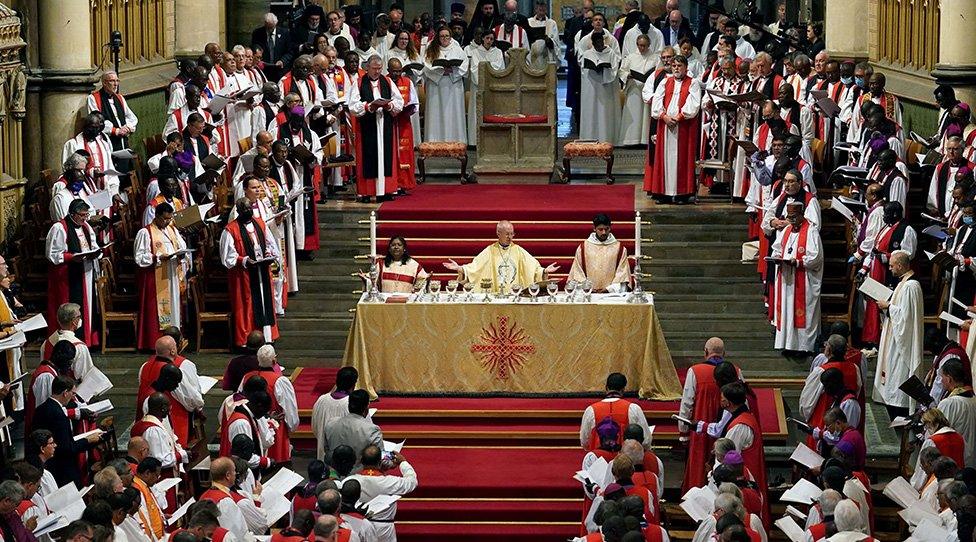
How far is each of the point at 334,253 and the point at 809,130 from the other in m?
5.43

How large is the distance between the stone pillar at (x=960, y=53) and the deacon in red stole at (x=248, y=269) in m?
7.48

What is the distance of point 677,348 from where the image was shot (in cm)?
1947

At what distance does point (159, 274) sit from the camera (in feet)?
63.7

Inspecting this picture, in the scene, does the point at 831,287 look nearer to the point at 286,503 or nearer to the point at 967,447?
the point at 967,447

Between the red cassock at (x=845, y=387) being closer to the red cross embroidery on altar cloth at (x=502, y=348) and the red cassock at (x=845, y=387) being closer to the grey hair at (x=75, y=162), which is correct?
the red cross embroidery on altar cloth at (x=502, y=348)

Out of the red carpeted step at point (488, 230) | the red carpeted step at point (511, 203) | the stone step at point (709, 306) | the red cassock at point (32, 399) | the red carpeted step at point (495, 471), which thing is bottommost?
the red carpeted step at point (495, 471)

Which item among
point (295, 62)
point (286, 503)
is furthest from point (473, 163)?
point (286, 503)

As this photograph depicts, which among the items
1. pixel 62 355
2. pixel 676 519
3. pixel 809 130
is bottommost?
pixel 676 519

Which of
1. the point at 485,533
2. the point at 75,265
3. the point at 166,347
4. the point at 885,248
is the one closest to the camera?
the point at 485,533

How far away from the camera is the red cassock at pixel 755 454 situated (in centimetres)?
1529

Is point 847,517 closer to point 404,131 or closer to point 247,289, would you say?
point 247,289

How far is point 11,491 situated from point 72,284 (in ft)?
21.7

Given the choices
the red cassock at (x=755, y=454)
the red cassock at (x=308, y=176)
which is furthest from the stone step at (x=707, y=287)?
the red cassock at (x=755, y=454)

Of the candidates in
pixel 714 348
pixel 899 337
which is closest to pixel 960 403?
pixel 714 348
